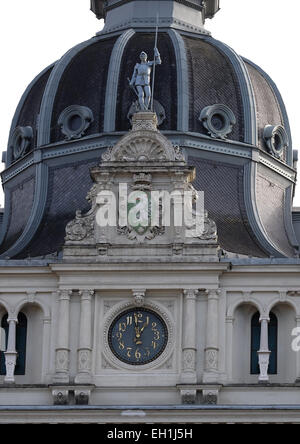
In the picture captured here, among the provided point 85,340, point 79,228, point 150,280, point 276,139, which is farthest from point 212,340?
point 276,139

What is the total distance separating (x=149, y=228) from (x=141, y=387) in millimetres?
4317

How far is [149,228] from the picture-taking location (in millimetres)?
51094

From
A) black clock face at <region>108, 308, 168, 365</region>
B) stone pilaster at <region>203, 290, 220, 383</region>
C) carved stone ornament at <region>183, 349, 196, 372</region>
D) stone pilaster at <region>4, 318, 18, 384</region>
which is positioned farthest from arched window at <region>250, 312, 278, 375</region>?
stone pilaster at <region>4, 318, 18, 384</region>

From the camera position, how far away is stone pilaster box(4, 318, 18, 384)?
50.6 meters

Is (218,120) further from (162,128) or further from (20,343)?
(20,343)

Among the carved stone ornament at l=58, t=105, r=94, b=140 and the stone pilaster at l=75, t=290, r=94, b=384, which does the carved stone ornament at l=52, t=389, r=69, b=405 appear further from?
the carved stone ornament at l=58, t=105, r=94, b=140

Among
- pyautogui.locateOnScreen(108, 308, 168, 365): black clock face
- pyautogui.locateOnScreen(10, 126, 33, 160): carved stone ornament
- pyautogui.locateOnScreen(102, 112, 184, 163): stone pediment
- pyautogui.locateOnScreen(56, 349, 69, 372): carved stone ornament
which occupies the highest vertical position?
pyautogui.locateOnScreen(10, 126, 33, 160): carved stone ornament

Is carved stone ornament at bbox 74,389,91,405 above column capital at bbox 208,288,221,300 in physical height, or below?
below

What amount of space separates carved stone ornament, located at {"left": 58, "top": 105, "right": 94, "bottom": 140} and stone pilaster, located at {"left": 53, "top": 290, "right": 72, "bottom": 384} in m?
6.83

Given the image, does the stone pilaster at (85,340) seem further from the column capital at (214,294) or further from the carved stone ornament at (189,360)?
the column capital at (214,294)

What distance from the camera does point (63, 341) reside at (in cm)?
5028

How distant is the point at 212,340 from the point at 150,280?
7.63ft
